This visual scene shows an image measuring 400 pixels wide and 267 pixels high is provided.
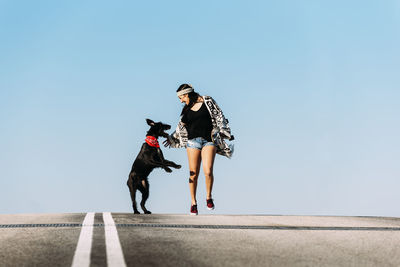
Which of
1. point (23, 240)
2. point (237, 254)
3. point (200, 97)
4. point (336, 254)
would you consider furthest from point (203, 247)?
point (200, 97)

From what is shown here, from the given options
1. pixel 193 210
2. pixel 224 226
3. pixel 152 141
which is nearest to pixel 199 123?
pixel 152 141

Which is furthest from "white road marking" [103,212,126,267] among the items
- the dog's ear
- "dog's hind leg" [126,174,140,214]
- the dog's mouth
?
the dog's mouth

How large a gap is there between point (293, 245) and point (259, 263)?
3.82ft

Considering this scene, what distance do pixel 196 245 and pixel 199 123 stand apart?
223 inches

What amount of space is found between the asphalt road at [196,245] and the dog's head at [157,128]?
15.0 ft

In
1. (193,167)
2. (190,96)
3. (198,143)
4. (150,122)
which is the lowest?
(193,167)

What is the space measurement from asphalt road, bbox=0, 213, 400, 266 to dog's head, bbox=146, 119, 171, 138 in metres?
4.58

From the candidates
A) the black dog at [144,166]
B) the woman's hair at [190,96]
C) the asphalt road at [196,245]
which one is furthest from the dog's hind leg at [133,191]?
the asphalt road at [196,245]

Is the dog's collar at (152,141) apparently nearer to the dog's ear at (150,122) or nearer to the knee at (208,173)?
the dog's ear at (150,122)

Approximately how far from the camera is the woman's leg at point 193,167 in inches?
454

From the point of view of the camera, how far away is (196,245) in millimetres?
5922

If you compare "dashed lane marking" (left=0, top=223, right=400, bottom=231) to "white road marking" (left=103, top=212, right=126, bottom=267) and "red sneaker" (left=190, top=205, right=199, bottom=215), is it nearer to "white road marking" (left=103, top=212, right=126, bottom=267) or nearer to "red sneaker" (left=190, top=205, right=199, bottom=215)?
"white road marking" (left=103, top=212, right=126, bottom=267)

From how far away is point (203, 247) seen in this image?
229 inches

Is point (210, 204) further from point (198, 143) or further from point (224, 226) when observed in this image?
point (224, 226)
